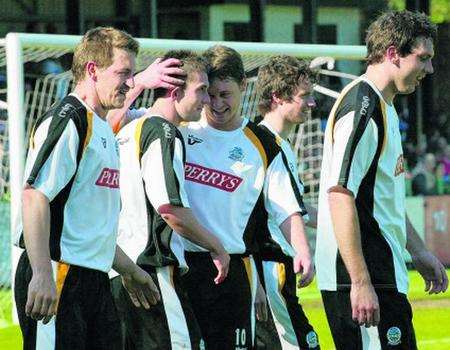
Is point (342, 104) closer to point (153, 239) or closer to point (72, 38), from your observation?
point (153, 239)

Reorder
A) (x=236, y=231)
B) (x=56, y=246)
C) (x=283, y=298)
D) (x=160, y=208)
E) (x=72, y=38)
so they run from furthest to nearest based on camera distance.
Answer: (x=72, y=38)
(x=283, y=298)
(x=236, y=231)
(x=160, y=208)
(x=56, y=246)

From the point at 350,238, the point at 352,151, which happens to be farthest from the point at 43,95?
the point at 350,238

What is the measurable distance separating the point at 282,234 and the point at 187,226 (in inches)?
64.9

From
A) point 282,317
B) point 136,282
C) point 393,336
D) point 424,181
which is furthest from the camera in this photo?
point 424,181

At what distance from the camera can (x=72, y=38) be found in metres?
10.9

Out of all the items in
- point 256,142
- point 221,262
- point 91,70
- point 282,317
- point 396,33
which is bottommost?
point 282,317

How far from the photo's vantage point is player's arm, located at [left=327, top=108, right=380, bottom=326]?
207 inches

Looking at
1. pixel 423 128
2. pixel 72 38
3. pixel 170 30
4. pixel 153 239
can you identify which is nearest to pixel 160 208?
pixel 153 239

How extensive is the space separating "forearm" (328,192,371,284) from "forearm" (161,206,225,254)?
2.28 ft

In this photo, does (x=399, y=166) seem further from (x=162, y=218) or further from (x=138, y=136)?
(x=138, y=136)

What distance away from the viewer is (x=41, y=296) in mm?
5043

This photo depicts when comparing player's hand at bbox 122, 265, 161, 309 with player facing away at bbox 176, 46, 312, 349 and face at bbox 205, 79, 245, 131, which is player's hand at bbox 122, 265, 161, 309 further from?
face at bbox 205, 79, 245, 131

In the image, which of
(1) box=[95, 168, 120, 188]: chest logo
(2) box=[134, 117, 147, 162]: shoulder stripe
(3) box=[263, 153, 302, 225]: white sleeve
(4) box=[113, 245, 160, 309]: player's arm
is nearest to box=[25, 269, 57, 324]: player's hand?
(1) box=[95, 168, 120, 188]: chest logo

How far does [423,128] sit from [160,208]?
17.9m
